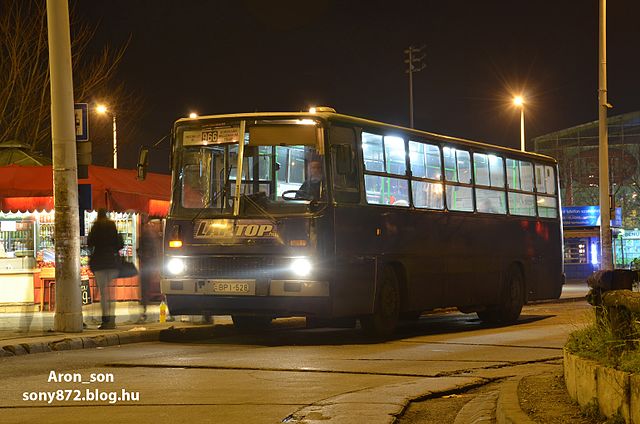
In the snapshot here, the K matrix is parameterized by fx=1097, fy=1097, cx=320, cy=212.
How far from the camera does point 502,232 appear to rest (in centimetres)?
2138

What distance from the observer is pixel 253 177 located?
1628 cm

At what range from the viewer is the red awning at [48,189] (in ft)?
70.9

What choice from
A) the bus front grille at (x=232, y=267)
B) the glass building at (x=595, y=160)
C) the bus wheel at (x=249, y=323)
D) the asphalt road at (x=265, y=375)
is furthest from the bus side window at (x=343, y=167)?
the glass building at (x=595, y=160)

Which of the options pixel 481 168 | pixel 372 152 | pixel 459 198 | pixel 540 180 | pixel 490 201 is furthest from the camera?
pixel 540 180

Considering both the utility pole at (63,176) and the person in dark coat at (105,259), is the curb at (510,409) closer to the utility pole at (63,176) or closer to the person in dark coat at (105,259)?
the utility pole at (63,176)

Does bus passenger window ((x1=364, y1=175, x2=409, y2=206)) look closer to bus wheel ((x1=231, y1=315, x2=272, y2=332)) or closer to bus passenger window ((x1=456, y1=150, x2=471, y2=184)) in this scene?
bus passenger window ((x1=456, y1=150, x2=471, y2=184))

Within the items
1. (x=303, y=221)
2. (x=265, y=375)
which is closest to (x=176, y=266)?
(x=303, y=221)

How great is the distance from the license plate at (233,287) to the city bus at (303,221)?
0.01m

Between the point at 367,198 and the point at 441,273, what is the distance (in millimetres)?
2810

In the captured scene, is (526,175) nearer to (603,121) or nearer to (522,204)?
(522,204)

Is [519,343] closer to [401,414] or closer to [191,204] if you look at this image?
[191,204]

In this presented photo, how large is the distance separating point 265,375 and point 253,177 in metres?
4.75

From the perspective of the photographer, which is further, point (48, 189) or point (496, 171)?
point (48, 189)

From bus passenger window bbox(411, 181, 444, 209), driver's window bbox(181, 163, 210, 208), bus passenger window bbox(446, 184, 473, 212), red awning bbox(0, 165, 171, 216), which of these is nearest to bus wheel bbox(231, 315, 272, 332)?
driver's window bbox(181, 163, 210, 208)
